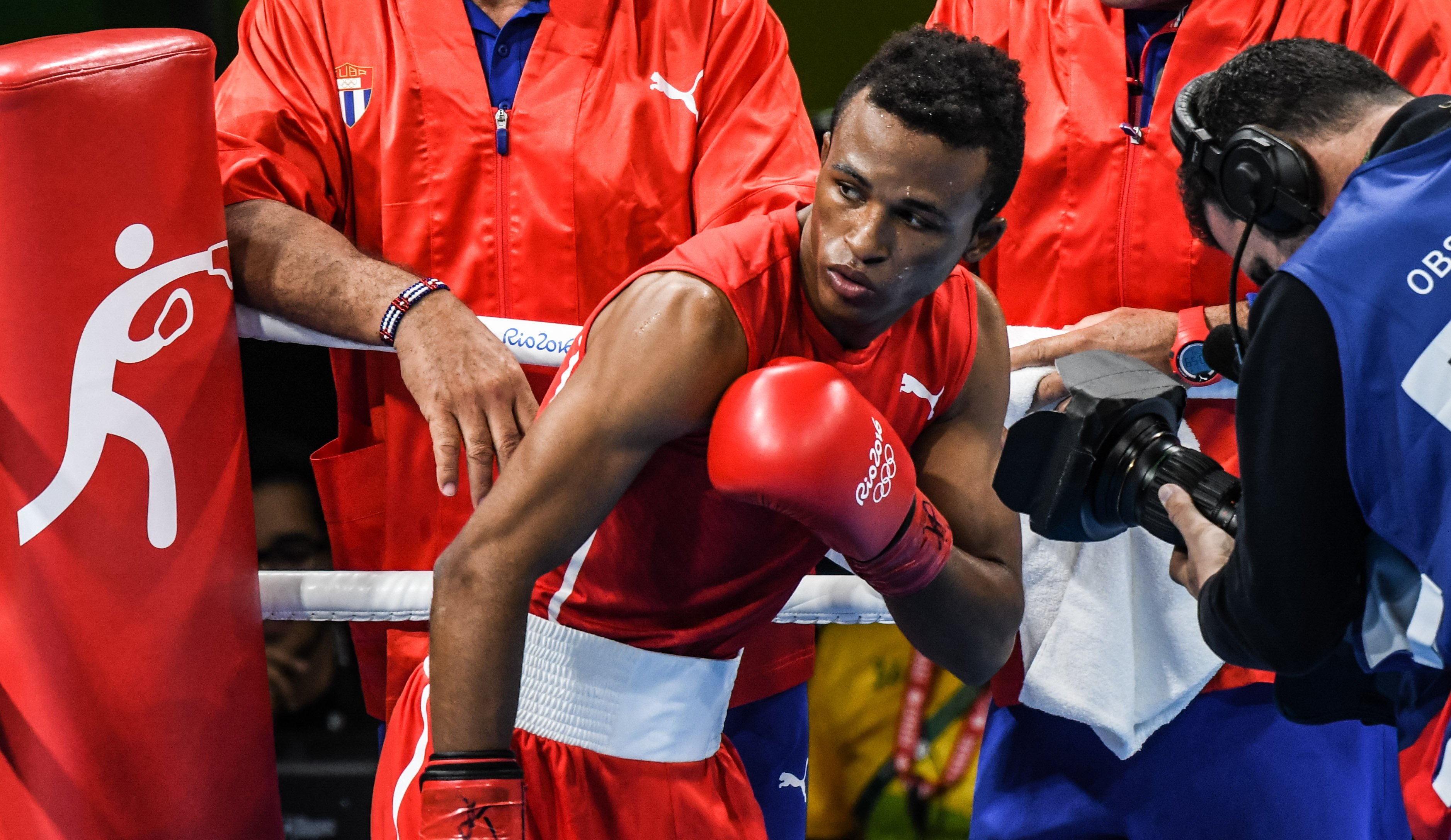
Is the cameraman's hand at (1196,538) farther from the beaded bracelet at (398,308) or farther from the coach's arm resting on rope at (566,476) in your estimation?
the beaded bracelet at (398,308)

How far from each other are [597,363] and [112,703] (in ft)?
2.34

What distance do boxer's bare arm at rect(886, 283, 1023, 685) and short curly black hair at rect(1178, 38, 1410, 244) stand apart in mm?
340

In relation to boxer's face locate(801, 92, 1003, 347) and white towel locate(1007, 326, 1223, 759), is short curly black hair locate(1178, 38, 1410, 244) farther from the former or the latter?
white towel locate(1007, 326, 1223, 759)

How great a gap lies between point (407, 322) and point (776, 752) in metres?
0.83

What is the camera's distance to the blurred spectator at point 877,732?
2.58m

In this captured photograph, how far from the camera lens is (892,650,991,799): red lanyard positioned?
2.58m

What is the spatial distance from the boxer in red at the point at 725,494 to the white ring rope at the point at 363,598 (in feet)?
0.45

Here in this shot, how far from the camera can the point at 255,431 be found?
2.68 m

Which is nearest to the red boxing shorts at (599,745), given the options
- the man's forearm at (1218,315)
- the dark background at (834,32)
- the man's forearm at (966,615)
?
the man's forearm at (966,615)

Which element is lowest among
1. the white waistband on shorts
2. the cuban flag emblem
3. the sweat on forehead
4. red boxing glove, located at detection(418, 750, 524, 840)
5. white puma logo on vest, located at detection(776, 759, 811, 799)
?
white puma logo on vest, located at detection(776, 759, 811, 799)

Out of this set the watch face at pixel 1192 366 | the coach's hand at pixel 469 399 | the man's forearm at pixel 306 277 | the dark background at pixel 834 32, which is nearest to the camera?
the coach's hand at pixel 469 399

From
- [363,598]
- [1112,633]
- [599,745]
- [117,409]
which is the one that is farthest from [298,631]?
[1112,633]

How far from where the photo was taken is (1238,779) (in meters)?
1.95

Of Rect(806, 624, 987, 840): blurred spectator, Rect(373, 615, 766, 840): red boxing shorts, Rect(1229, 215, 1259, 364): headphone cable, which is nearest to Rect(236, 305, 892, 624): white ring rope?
Rect(373, 615, 766, 840): red boxing shorts
